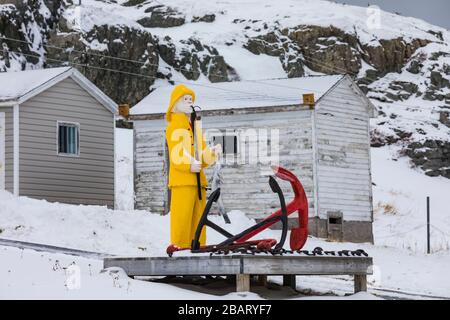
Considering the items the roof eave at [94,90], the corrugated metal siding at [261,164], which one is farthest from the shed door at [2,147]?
the corrugated metal siding at [261,164]

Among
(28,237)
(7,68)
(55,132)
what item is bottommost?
(28,237)

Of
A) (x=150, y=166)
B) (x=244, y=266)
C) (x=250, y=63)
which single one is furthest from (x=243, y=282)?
(x=250, y=63)

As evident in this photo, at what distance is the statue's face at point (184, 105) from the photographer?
13.2 metres

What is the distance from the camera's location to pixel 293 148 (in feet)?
91.4

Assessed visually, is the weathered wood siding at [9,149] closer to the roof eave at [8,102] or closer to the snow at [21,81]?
the roof eave at [8,102]

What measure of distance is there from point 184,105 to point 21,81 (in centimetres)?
1438

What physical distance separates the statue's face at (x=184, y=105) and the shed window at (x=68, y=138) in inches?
546

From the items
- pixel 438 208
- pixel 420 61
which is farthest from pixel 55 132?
pixel 420 61

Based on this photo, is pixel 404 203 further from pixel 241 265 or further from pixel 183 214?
pixel 241 265

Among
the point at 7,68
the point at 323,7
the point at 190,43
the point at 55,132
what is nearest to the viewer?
the point at 55,132

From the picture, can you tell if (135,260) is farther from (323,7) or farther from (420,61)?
(323,7)

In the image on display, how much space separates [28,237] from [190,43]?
49.0m

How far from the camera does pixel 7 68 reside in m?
53.6

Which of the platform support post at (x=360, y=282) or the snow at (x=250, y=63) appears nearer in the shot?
the platform support post at (x=360, y=282)
